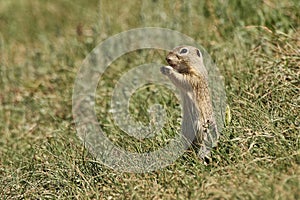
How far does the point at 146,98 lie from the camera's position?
5305mm

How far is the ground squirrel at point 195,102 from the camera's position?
4.02 m

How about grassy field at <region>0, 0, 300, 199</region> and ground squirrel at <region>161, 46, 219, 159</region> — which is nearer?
grassy field at <region>0, 0, 300, 199</region>

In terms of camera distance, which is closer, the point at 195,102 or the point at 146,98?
the point at 195,102

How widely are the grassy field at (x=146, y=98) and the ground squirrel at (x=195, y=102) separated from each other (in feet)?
0.31

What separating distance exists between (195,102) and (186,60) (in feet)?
0.85

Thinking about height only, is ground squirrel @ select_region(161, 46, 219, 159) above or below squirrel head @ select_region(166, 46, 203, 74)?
below

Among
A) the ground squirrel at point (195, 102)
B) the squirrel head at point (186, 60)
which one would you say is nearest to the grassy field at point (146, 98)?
the ground squirrel at point (195, 102)

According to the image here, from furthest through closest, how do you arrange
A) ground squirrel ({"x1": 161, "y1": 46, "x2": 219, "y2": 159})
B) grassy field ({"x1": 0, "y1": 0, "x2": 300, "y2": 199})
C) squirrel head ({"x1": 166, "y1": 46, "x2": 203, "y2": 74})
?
squirrel head ({"x1": 166, "y1": 46, "x2": 203, "y2": 74})
ground squirrel ({"x1": 161, "y1": 46, "x2": 219, "y2": 159})
grassy field ({"x1": 0, "y1": 0, "x2": 300, "y2": 199})

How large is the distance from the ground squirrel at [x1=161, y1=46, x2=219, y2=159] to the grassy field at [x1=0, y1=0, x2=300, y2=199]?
95 millimetres

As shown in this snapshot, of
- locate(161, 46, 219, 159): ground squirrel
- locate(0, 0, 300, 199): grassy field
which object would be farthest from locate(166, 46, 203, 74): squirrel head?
locate(0, 0, 300, 199): grassy field

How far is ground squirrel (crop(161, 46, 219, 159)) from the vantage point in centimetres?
402

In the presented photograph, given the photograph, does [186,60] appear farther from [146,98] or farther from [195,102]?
[146,98]

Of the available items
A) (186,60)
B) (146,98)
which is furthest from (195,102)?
(146,98)

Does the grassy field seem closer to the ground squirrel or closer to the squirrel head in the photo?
the ground squirrel
